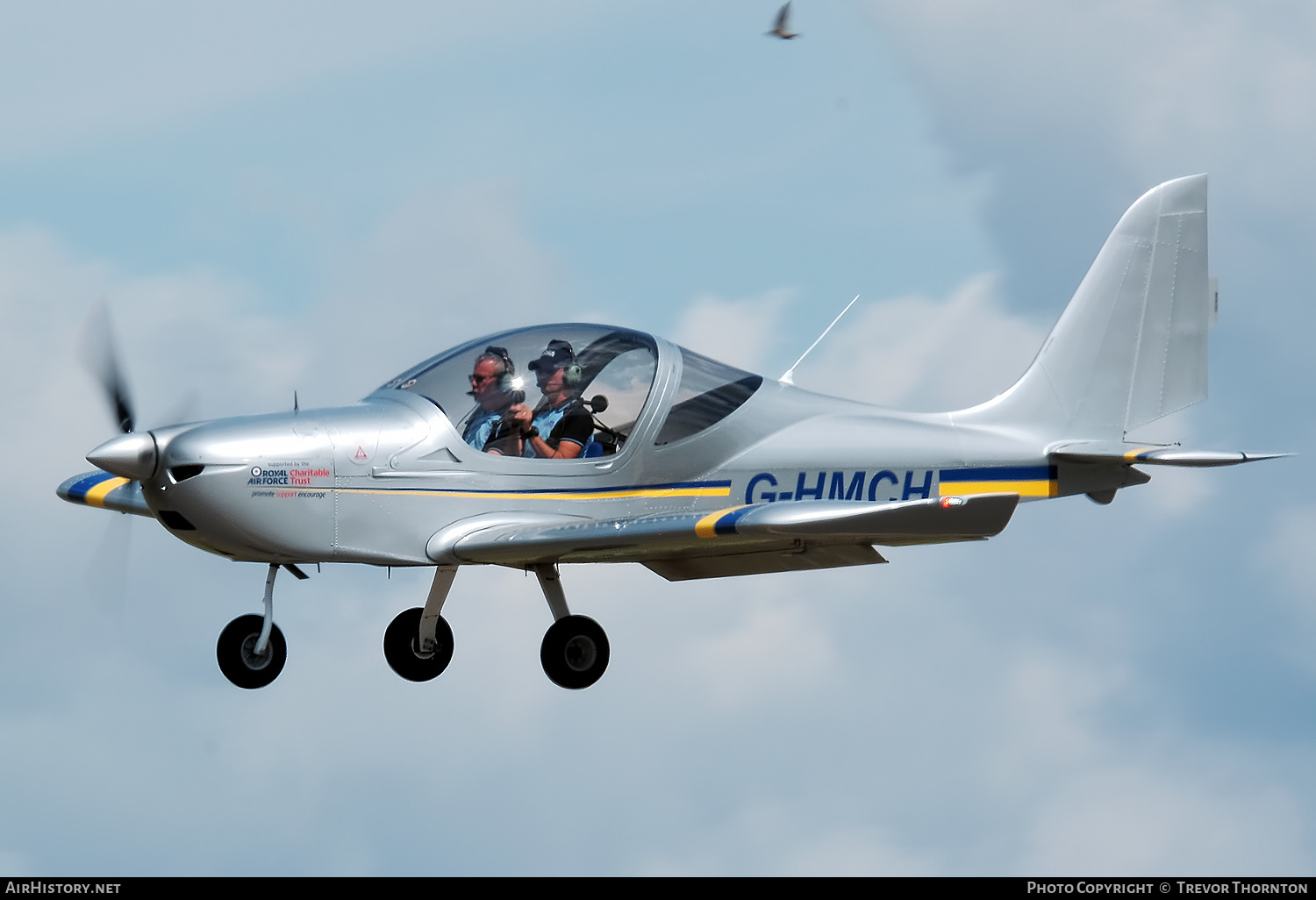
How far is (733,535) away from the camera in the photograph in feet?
40.0

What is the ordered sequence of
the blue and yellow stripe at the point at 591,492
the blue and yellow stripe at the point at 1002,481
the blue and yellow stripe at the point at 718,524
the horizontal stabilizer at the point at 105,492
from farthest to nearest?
the blue and yellow stripe at the point at 1002,481 → the horizontal stabilizer at the point at 105,492 → the blue and yellow stripe at the point at 591,492 → the blue and yellow stripe at the point at 718,524

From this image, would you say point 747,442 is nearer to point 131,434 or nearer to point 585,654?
point 585,654

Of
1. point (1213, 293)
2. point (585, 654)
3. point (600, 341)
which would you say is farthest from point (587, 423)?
point (1213, 293)

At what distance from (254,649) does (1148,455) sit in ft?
24.3

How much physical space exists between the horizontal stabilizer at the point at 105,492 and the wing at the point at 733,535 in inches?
97.8

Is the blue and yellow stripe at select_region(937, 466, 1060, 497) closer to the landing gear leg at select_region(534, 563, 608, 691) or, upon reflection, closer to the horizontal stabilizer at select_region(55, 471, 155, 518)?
the landing gear leg at select_region(534, 563, 608, 691)

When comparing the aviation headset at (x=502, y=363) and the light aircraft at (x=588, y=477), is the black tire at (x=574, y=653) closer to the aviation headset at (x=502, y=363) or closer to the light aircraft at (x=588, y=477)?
the light aircraft at (x=588, y=477)

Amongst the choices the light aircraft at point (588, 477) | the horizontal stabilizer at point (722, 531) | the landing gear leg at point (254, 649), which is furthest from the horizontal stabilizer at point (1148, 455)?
the landing gear leg at point (254, 649)

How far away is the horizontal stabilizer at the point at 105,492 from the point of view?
45.1ft

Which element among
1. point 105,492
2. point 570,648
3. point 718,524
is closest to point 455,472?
point 570,648

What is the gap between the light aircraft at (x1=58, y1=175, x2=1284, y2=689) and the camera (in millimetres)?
12414

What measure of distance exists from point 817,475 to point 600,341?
2044mm

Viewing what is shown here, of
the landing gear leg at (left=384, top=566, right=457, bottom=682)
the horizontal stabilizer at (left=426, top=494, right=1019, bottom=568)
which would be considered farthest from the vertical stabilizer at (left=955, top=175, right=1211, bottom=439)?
the landing gear leg at (left=384, top=566, right=457, bottom=682)

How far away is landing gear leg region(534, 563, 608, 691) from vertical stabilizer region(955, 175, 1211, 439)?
4.71 m
